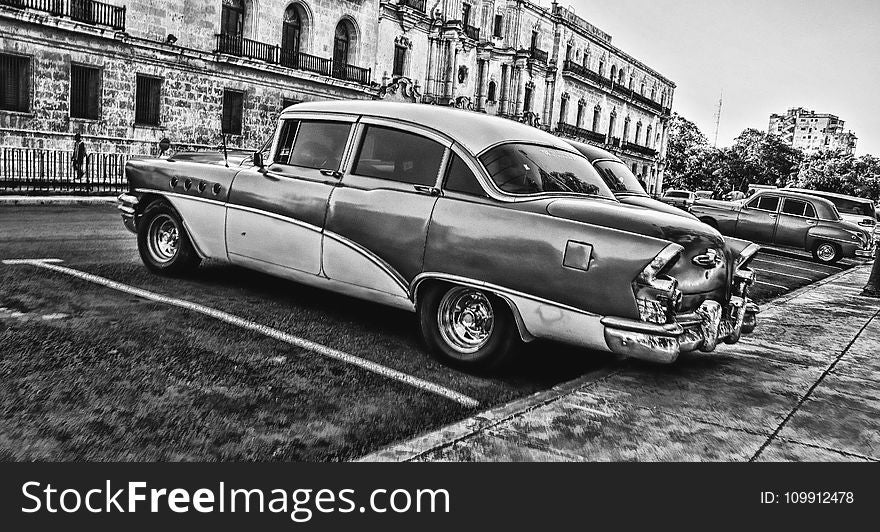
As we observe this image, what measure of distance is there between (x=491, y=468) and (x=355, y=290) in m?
2.44

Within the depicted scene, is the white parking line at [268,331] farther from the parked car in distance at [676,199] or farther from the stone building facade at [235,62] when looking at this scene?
the stone building facade at [235,62]

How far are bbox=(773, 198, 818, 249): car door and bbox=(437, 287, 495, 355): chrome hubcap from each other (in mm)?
15177

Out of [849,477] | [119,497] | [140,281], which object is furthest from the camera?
[140,281]

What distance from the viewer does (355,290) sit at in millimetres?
5473

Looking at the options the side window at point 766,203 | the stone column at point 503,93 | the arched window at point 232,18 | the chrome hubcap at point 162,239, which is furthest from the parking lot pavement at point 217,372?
the stone column at point 503,93

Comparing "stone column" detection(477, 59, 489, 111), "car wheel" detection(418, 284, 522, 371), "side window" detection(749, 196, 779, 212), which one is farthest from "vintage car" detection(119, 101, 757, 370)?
"stone column" detection(477, 59, 489, 111)

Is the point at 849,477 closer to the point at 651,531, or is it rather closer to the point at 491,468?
the point at 651,531

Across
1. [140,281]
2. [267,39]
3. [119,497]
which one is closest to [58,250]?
A: [140,281]

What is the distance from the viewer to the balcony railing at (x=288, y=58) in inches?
1069

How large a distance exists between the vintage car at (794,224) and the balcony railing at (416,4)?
22.5m

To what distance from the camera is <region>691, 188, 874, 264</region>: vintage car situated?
1716cm

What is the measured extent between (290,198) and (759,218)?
1523cm

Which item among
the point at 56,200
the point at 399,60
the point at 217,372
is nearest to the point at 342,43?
the point at 399,60

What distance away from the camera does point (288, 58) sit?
29453mm
